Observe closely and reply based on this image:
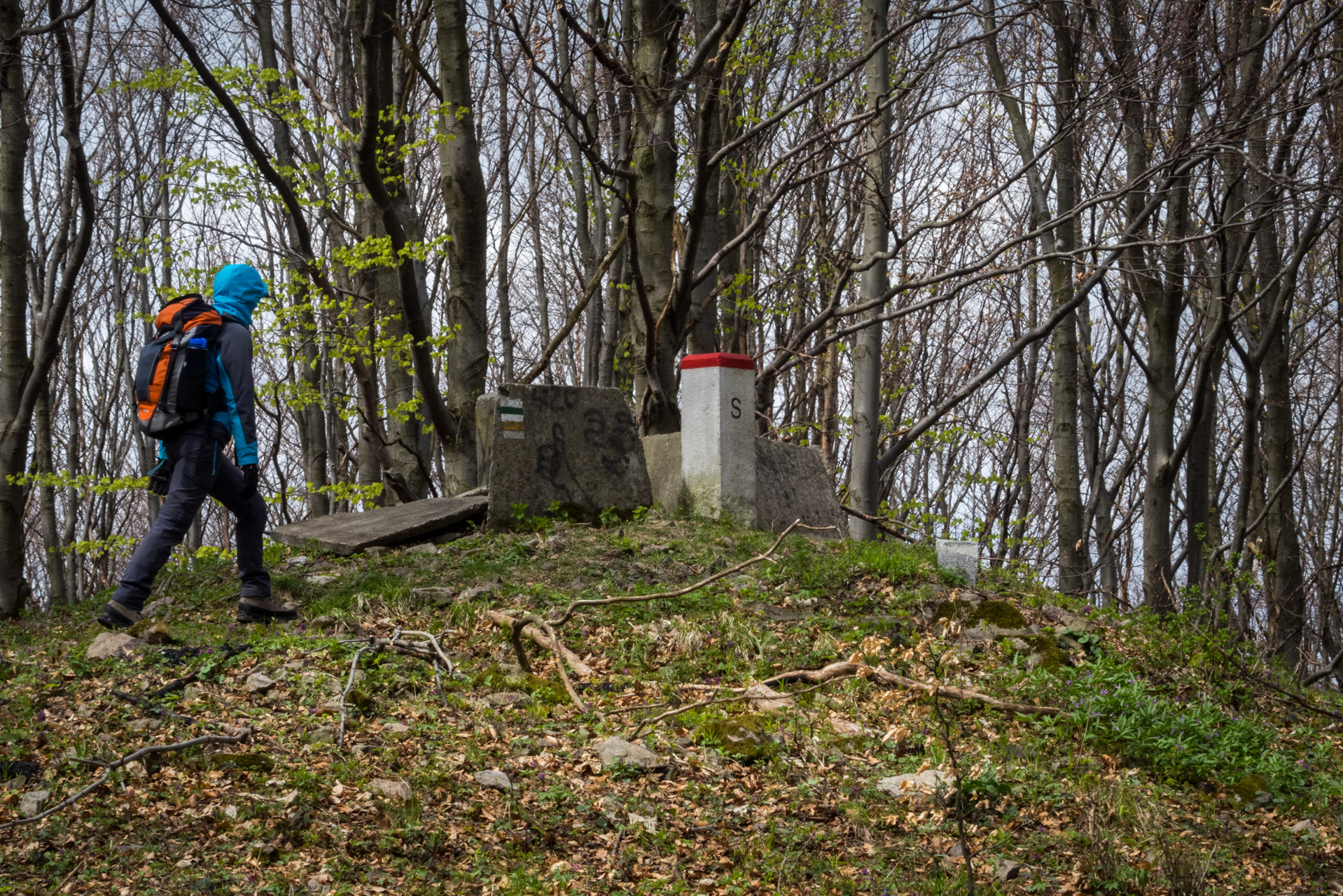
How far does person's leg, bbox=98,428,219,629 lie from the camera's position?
18.6 ft

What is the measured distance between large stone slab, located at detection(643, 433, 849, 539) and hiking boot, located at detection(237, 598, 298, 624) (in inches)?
144

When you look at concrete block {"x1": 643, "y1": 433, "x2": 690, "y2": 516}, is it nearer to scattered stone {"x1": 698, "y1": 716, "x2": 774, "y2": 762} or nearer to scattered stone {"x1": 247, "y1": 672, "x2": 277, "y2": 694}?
scattered stone {"x1": 698, "y1": 716, "x2": 774, "y2": 762}

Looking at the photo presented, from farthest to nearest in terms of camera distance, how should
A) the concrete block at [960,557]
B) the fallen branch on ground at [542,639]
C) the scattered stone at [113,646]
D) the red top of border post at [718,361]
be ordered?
the red top of border post at [718,361]
the concrete block at [960,557]
the fallen branch on ground at [542,639]
the scattered stone at [113,646]

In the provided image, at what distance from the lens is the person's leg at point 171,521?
567 cm

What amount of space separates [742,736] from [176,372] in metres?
3.78

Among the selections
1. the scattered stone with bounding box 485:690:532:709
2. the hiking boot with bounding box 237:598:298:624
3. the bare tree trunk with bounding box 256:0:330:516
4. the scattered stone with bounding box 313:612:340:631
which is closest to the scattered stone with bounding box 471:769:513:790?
the scattered stone with bounding box 485:690:532:709

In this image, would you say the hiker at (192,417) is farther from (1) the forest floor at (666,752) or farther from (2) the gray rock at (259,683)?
(2) the gray rock at (259,683)

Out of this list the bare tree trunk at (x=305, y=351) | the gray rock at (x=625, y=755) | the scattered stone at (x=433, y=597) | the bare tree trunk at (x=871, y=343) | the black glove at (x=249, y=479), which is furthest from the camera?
the bare tree trunk at (x=305, y=351)

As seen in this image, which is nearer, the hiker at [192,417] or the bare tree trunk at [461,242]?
the hiker at [192,417]

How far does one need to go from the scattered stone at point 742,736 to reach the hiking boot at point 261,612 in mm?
2867

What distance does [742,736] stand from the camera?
475 cm

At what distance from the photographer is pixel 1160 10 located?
955 cm

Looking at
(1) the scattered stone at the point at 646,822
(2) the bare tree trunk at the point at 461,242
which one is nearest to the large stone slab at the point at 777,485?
(2) the bare tree trunk at the point at 461,242

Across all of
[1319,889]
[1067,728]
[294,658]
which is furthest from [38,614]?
[1319,889]
